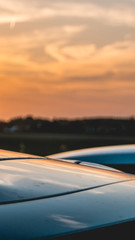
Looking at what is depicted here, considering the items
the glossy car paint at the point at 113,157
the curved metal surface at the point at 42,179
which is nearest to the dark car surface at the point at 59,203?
the curved metal surface at the point at 42,179

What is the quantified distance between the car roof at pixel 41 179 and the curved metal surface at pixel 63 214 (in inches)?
2.3

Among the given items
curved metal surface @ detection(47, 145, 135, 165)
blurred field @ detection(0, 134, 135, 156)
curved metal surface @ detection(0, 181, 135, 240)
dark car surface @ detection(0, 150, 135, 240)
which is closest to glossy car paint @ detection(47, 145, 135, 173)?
curved metal surface @ detection(47, 145, 135, 165)

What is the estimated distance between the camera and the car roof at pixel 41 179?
166 cm

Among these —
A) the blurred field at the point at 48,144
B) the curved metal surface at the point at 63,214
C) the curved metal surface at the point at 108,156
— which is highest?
the blurred field at the point at 48,144

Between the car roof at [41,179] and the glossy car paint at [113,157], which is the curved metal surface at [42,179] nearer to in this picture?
the car roof at [41,179]

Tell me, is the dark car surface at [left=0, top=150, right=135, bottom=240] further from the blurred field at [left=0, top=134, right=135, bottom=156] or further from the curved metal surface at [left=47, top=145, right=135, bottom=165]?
the blurred field at [left=0, top=134, right=135, bottom=156]

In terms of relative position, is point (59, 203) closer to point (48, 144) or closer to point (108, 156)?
point (108, 156)

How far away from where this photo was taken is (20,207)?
154 cm

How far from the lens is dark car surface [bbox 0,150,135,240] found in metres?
1.44

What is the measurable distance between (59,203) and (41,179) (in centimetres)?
28

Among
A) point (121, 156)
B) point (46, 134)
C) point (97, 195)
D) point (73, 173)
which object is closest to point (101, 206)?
point (97, 195)

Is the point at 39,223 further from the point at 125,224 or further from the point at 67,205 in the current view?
the point at 125,224

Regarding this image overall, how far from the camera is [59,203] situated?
1.60 meters

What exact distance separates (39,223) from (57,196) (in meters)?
0.24
